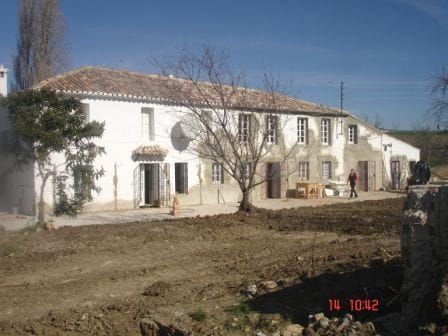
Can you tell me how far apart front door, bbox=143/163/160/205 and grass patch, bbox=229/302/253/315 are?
16.1 metres

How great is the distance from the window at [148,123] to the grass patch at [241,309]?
16270 mm

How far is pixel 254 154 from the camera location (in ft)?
60.0

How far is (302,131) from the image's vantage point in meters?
28.8

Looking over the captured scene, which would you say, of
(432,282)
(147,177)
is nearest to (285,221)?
(147,177)

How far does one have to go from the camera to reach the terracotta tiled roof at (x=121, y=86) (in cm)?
2005

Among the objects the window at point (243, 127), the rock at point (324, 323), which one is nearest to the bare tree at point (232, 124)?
the window at point (243, 127)

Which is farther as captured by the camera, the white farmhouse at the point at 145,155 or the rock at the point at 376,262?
the white farmhouse at the point at 145,155

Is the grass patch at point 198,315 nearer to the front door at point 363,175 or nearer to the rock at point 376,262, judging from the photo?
the rock at point 376,262

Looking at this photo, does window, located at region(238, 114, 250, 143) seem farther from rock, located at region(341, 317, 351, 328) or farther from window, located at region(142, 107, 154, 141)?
rock, located at region(341, 317, 351, 328)

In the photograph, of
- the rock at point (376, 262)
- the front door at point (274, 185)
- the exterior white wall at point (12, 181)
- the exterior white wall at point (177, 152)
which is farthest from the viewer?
the front door at point (274, 185)

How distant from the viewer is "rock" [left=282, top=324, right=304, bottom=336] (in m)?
5.90

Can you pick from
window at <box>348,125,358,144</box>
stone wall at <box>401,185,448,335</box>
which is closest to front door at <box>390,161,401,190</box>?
window at <box>348,125,358,144</box>

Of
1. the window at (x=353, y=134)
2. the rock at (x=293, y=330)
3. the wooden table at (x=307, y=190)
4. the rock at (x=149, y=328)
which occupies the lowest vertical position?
the rock at (x=149, y=328)

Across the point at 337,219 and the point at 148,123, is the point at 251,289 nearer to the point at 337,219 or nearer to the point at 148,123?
the point at 337,219
